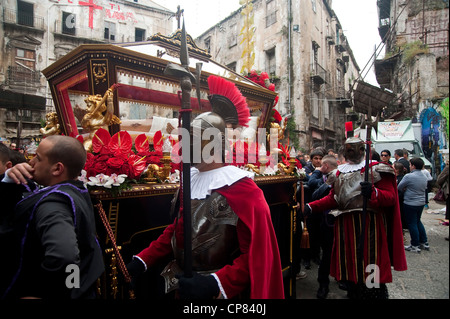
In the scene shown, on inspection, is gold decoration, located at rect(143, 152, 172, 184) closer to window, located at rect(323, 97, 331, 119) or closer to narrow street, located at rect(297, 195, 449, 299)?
narrow street, located at rect(297, 195, 449, 299)

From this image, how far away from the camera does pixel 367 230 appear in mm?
3154

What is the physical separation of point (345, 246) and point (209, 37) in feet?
62.6

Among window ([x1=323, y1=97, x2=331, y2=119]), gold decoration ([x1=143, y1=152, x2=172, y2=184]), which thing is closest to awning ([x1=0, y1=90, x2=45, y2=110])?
gold decoration ([x1=143, y1=152, x2=172, y2=184])

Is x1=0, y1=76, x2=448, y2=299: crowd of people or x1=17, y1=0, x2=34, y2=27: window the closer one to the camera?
x1=0, y1=76, x2=448, y2=299: crowd of people

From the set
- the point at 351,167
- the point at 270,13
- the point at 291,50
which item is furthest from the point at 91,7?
the point at 351,167

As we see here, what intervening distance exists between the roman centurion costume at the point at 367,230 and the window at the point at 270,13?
54.9 feet

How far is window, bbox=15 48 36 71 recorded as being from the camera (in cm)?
1741

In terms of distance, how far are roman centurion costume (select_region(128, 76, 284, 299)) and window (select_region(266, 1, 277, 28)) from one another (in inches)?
714

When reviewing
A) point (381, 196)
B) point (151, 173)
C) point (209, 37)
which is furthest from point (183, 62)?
point (209, 37)

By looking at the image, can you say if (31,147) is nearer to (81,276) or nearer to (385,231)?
(81,276)

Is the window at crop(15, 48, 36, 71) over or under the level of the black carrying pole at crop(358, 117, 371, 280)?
over

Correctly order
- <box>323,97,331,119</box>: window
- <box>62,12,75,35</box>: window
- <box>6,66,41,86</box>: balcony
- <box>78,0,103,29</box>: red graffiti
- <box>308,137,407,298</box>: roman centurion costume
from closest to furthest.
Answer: <box>308,137,407,298</box>: roman centurion costume < <box>6,66,41,86</box>: balcony < <box>62,12,75,35</box>: window < <box>78,0,103,29</box>: red graffiti < <box>323,97,331,119</box>: window

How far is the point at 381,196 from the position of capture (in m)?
3.00

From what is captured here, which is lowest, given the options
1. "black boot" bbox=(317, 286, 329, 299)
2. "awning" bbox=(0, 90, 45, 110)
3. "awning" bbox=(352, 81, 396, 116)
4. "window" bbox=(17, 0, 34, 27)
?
"black boot" bbox=(317, 286, 329, 299)
